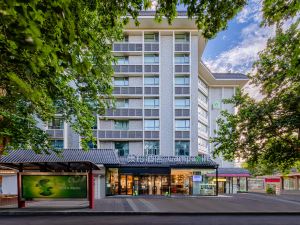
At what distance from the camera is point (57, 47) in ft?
19.2

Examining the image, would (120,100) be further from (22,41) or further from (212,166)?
(22,41)

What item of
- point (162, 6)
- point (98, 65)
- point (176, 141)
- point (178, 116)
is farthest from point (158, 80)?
point (162, 6)

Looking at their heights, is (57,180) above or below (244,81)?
below

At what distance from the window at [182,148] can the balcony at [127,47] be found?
13985 mm

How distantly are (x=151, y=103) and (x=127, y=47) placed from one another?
8.43 meters

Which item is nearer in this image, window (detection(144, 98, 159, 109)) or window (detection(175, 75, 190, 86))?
window (detection(144, 98, 159, 109))

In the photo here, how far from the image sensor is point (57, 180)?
21.1 m

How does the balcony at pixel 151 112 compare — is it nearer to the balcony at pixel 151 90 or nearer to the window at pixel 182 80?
the balcony at pixel 151 90

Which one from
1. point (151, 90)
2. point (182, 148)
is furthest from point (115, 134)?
point (182, 148)

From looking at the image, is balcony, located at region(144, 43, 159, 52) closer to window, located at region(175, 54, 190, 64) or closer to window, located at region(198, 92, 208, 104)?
window, located at region(175, 54, 190, 64)

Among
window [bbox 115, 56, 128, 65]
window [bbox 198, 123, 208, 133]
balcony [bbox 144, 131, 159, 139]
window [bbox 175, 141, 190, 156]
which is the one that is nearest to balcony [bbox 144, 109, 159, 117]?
balcony [bbox 144, 131, 159, 139]

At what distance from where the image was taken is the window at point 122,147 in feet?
139

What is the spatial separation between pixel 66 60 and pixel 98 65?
10372mm

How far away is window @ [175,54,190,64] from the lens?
4475 cm
